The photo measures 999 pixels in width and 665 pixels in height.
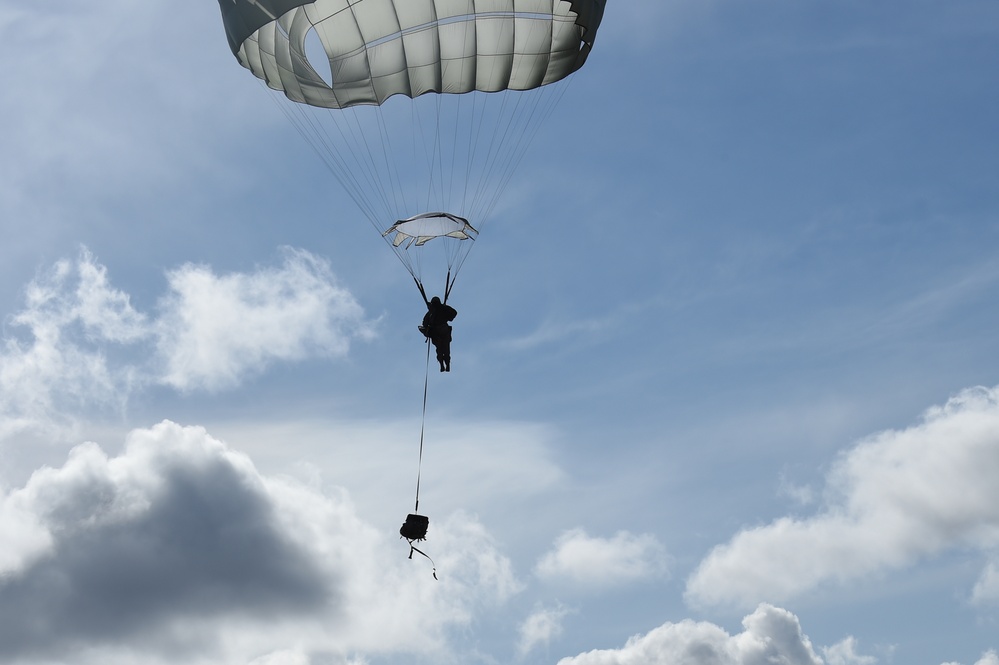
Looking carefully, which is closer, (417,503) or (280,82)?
(417,503)

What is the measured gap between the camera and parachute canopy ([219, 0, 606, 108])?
1260 inches

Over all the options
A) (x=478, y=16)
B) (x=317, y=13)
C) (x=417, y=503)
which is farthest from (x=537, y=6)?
(x=417, y=503)

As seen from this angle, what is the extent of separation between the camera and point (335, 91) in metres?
33.4

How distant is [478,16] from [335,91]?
414 centimetres

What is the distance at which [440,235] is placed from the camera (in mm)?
33781

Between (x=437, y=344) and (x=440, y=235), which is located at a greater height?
(x=440, y=235)

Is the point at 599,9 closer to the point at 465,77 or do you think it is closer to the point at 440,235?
the point at 465,77

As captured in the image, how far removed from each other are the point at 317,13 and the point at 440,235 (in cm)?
634

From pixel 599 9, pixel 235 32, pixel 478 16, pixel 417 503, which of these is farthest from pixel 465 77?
pixel 417 503

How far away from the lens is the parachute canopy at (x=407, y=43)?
3200 centimetres

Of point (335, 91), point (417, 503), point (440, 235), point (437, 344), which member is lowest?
point (417, 503)

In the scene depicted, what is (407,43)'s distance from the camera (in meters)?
32.6

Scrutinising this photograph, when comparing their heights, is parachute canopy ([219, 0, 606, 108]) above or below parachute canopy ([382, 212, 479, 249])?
above

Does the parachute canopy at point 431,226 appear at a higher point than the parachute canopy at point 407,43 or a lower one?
lower
